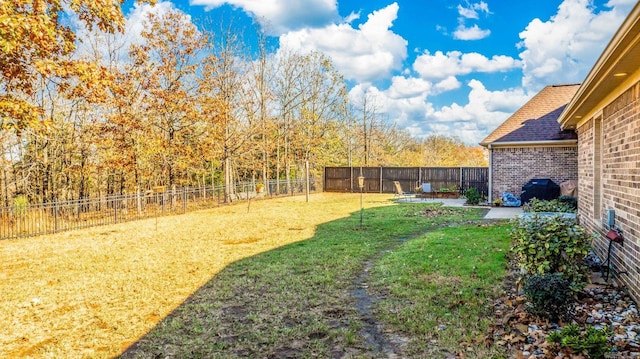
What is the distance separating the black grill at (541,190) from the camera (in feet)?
41.2

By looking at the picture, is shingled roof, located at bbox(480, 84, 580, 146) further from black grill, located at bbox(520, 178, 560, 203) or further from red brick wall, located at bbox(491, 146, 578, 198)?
black grill, located at bbox(520, 178, 560, 203)

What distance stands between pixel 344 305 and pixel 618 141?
12.5ft

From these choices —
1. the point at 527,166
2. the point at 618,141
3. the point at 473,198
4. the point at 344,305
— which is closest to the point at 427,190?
the point at 473,198

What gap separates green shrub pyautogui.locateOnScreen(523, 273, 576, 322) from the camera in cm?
333

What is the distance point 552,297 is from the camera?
3.35 meters

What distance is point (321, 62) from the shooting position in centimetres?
2548

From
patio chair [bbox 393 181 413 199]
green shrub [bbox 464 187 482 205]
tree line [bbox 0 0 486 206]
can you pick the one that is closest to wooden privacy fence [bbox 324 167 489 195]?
patio chair [bbox 393 181 413 199]

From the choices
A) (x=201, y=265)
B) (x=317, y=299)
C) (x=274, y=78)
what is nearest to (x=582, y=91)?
(x=317, y=299)

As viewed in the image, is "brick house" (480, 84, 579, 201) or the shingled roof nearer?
"brick house" (480, 84, 579, 201)

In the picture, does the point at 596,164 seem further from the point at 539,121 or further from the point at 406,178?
the point at 406,178

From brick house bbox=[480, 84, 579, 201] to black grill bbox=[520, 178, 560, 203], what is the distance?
444 mm

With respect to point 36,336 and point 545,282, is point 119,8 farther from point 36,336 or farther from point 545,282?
point 545,282

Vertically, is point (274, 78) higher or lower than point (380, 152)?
higher

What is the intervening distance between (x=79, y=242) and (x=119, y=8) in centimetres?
545
